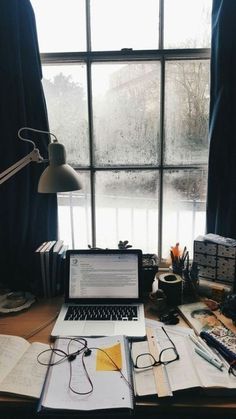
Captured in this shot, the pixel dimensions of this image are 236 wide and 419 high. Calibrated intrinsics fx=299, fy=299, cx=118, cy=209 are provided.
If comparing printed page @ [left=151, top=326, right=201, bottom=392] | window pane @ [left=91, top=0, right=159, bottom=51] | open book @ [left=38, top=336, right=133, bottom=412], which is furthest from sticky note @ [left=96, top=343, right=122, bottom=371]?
window pane @ [left=91, top=0, right=159, bottom=51]

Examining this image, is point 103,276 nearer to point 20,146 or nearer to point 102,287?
point 102,287

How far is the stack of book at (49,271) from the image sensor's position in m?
1.46

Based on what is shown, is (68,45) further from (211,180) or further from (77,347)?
(77,347)

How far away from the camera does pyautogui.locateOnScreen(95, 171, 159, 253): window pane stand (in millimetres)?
1801

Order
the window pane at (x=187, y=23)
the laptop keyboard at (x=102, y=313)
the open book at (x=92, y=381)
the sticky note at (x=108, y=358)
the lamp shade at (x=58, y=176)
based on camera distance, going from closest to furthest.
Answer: the open book at (x=92, y=381)
the sticky note at (x=108, y=358)
the lamp shade at (x=58, y=176)
the laptop keyboard at (x=102, y=313)
the window pane at (x=187, y=23)

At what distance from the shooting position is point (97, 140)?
176cm

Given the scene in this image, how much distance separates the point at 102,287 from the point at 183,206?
75 centimetres

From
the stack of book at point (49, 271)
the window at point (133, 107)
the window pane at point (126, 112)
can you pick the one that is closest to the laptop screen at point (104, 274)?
the stack of book at point (49, 271)

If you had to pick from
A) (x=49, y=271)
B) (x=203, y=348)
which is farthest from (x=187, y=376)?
(x=49, y=271)

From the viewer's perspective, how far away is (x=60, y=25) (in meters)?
1.67

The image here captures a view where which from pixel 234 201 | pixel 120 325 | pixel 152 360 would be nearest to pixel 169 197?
pixel 234 201

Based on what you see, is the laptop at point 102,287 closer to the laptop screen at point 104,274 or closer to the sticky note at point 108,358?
the laptop screen at point 104,274

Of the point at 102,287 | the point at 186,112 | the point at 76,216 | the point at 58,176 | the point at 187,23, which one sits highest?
the point at 187,23

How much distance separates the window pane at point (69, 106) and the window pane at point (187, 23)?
0.52m
